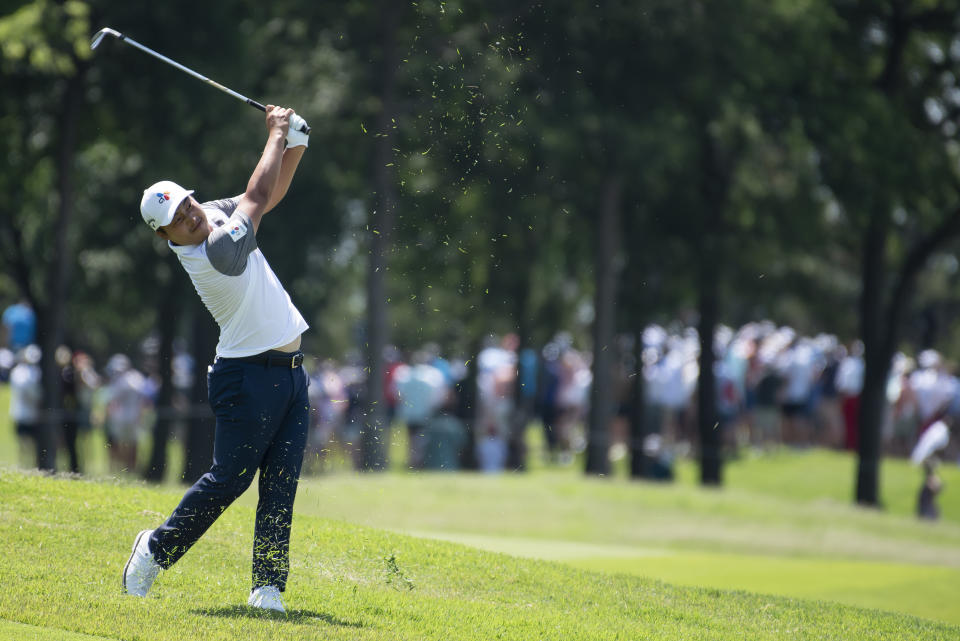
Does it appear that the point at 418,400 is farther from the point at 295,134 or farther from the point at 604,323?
the point at 295,134

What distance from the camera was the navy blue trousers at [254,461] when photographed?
613cm

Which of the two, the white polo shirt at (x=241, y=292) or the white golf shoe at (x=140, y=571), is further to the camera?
the white golf shoe at (x=140, y=571)

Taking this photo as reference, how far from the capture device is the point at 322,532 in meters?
8.06

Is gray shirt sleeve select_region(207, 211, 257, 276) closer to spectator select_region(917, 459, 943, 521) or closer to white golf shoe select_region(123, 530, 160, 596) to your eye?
→ white golf shoe select_region(123, 530, 160, 596)

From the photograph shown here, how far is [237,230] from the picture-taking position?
232 inches

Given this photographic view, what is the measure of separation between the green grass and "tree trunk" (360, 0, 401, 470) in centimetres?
853

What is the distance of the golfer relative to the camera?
238 inches

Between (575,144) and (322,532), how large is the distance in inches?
410

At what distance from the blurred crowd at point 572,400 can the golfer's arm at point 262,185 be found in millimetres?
13179

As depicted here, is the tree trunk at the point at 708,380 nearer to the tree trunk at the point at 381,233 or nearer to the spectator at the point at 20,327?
the tree trunk at the point at 381,233

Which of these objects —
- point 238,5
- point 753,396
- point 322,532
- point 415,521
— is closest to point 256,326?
point 322,532

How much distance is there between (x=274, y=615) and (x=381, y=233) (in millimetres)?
11884

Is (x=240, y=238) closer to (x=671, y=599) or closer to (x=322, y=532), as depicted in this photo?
(x=322, y=532)

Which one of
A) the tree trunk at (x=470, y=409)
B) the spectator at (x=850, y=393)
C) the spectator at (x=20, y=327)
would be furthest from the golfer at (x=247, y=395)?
the spectator at (x=850, y=393)
